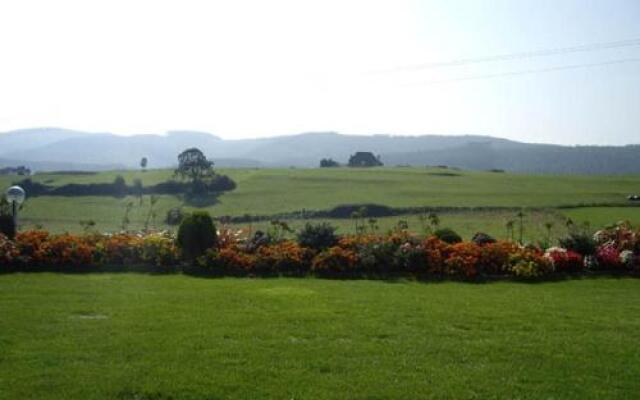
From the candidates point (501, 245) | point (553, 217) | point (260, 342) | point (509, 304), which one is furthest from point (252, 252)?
point (553, 217)

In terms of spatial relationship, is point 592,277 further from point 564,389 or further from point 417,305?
point 564,389

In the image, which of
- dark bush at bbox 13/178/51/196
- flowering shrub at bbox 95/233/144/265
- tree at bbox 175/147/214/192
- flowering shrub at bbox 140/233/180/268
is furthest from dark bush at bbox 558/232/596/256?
dark bush at bbox 13/178/51/196

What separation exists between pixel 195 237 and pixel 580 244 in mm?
9035

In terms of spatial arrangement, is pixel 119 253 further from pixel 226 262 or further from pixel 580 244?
pixel 580 244

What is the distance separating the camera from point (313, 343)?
8172 mm

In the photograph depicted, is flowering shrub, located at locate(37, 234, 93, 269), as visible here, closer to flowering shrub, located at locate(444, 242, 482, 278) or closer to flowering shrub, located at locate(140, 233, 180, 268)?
flowering shrub, located at locate(140, 233, 180, 268)

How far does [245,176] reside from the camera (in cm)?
7388

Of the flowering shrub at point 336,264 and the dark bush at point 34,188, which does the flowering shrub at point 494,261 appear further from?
the dark bush at point 34,188

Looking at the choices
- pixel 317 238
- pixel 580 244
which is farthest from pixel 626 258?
pixel 317 238

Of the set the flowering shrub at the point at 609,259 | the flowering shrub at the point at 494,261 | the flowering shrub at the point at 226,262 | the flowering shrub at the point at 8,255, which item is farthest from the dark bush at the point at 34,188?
the flowering shrub at the point at 609,259

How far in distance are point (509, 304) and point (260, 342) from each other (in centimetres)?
476

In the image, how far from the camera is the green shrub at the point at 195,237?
16.0 metres

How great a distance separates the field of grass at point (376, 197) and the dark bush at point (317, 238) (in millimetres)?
19122

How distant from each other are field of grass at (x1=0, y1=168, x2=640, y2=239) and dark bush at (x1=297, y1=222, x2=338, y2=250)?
62.7 ft
